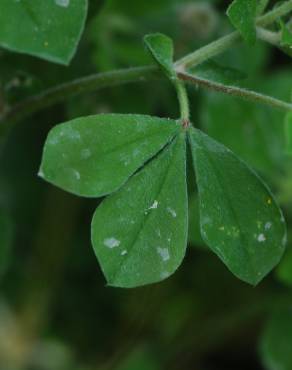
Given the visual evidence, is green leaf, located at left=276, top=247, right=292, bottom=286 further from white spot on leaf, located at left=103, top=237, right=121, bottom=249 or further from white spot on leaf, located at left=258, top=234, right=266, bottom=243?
white spot on leaf, located at left=103, top=237, right=121, bottom=249

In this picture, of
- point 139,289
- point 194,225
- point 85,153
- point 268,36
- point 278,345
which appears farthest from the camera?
point 139,289

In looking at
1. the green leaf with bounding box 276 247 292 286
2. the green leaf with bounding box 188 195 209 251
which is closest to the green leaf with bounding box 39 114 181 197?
the green leaf with bounding box 188 195 209 251

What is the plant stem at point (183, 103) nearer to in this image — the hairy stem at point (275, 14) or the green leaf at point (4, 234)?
the hairy stem at point (275, 14)

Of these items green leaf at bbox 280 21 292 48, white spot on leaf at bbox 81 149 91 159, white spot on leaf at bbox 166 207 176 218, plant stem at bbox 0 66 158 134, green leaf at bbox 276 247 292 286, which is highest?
green leaf at bbox 280 21 292 48

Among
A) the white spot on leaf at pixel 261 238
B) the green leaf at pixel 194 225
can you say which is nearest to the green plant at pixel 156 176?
the white spot on leaf at pixel 261 238

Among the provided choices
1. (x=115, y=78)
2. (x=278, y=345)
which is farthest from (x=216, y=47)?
(x=278, y=345)

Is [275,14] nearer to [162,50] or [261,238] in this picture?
[162,50]
